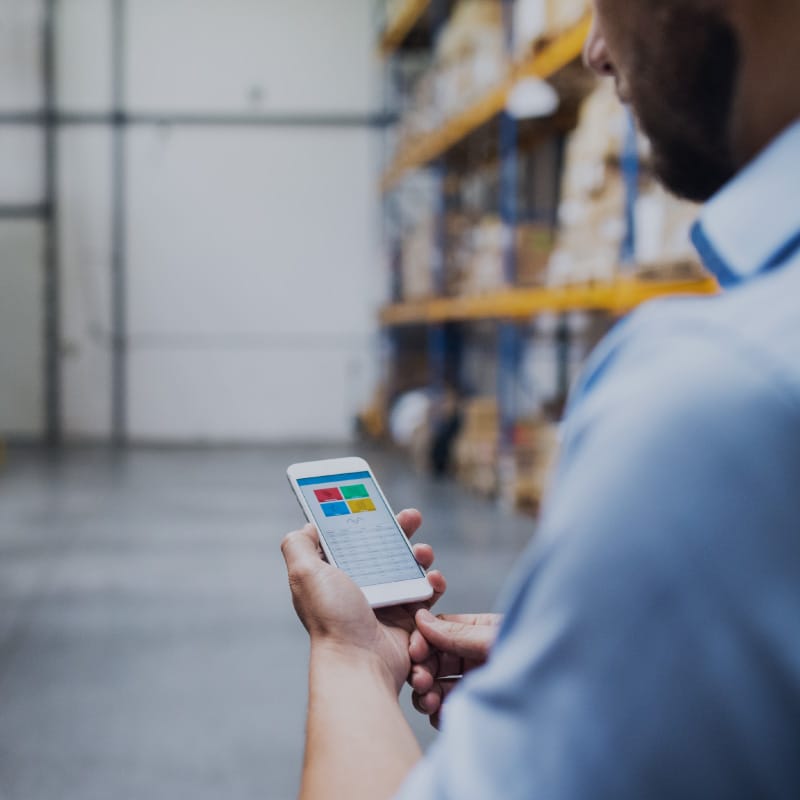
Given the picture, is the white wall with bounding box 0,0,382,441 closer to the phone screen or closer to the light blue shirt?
the phone screen

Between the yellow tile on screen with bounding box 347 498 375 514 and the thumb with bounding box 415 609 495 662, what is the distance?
0.72 feet

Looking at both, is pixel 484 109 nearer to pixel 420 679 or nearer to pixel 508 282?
pixel 508 282

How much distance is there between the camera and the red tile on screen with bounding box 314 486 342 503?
4.92 ft

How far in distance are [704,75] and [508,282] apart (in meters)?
7.14

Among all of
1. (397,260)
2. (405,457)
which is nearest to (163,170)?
(397,260)

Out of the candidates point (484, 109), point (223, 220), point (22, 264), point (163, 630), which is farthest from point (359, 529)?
point (22, 264)

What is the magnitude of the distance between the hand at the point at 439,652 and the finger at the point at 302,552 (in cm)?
14

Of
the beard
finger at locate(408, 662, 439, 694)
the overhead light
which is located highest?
the overhead light

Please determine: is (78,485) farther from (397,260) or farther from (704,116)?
(704,116)

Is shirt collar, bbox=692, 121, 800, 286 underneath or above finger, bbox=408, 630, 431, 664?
above

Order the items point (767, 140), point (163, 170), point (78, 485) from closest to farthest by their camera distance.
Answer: point (767, 140)
point (78, 485)
point (163, 170)

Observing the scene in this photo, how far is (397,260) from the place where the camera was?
12.5m

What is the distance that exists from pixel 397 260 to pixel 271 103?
255cm

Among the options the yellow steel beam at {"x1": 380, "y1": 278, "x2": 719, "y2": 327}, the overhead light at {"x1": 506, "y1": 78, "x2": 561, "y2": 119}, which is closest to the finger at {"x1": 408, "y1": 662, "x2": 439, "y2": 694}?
the yellow steel beam at {"x1": 380, "y1": 278, "x2": 719, "y2": 327}
